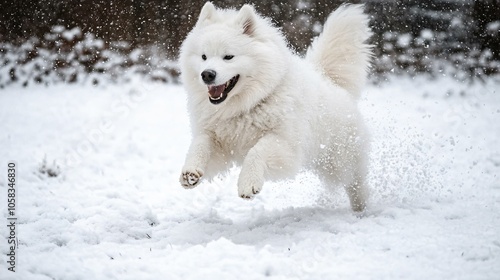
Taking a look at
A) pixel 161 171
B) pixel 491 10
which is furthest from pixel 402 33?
pixel 161 171

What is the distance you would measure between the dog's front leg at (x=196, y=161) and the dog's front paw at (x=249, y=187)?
32 centimetres

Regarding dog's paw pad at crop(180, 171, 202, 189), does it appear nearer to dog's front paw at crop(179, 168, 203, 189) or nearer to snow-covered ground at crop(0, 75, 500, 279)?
dog's front paw at crop(179, 168, 203, 189)

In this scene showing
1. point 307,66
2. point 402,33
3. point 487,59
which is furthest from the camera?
point 402,33

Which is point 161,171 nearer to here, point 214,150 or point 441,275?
point 214,150

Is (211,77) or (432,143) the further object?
(432,143)

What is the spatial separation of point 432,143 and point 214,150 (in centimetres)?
407

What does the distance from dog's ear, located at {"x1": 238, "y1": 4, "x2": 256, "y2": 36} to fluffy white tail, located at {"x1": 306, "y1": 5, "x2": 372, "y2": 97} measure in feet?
3.08

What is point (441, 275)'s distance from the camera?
258 cm

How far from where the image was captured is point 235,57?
3508 mm

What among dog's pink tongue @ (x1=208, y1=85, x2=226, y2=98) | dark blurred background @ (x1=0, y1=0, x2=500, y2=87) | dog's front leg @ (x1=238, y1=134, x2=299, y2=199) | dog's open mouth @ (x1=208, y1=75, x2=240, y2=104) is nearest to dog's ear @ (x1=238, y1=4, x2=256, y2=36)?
dog's open mouth @ (x1=208, y1=75, x2=240, y2=104)

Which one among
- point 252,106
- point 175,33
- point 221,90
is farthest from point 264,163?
point 175,33

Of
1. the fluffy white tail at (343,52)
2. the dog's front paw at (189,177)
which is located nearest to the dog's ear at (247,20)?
the fluffy white tail at (343,52)

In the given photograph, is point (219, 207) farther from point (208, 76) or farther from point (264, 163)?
point (208, 76)

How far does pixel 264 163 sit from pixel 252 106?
499 mm
